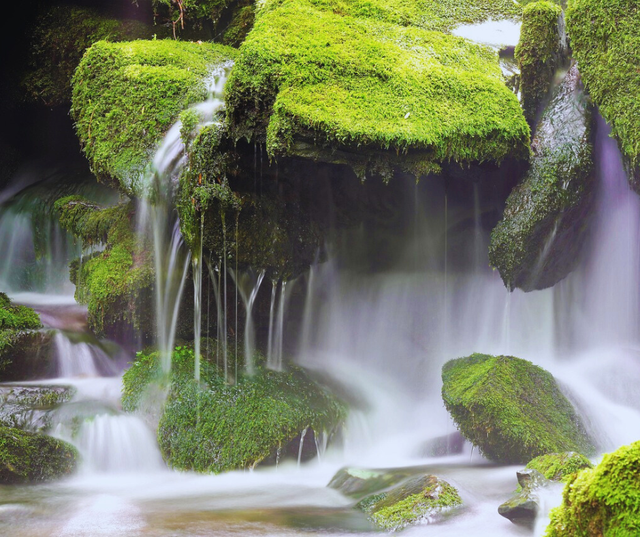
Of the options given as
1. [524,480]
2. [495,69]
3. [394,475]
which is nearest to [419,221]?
[495,69]

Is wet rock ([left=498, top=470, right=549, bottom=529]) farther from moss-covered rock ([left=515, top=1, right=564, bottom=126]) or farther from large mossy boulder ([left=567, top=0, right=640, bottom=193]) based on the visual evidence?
moss-covered rock ([left=515, top=1, right=564, bottom=126])

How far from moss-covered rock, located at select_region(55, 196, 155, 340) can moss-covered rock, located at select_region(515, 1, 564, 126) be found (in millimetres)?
4310

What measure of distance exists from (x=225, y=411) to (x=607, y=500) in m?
4.46

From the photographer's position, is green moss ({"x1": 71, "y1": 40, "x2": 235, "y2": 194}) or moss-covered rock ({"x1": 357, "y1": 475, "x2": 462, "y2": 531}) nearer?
moss-covered rock ({"x1": 357, "y1": 475, "x2": 462, "y2": 531})

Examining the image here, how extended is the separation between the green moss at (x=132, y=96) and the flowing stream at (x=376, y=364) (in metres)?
0.59

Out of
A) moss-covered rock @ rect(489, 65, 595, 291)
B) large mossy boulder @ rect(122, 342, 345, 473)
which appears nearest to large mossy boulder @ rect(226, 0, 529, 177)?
moss-covered rock @ rect(489, 65, 595, 291)

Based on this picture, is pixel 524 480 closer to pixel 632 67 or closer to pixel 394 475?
pixel 394 475

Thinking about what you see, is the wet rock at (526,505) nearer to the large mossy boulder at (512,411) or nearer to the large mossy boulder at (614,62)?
the large mossy boulder at (512,411)

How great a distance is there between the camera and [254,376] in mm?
6602

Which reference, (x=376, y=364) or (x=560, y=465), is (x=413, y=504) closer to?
(x=560, y=465)

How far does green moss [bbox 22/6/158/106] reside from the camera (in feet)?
30.0

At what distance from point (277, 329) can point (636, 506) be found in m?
5.53

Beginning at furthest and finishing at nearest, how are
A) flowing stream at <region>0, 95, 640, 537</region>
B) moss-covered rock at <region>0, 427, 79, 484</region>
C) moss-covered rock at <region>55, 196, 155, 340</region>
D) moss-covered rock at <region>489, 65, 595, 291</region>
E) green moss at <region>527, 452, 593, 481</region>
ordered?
1. moss-covered rock at <region>55, 196, 155, 340</region>
2. moss-covered rock at <region>489, 65, 595, 291</region>
3. moss-covered rock at <region>0, 427, 79, 484</region>
4. flowing stream at <region>0, 95, 640, 537</region>
5. green moss at <region>527, 452, 593, 481</region>

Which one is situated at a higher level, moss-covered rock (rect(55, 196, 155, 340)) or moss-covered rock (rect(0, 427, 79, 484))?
moss-covered rock (rect(55, 196, 155, 340))
